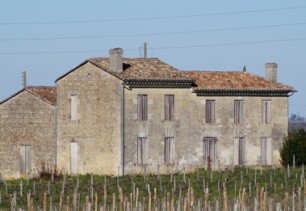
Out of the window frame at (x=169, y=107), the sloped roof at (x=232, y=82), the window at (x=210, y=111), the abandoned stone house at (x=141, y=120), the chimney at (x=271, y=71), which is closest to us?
the abandoned stone house at (x=141, y=120)

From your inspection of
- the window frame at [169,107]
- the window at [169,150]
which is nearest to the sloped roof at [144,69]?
the window frame at [169,107]

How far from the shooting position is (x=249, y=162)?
52625mm

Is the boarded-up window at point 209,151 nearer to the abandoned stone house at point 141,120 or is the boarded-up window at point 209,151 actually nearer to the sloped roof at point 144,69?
the abandoned stone house at point 141,120

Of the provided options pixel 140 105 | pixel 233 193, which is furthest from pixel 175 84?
pixel 233 193

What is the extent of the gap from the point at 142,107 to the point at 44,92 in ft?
17.2

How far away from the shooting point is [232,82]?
53125 mm

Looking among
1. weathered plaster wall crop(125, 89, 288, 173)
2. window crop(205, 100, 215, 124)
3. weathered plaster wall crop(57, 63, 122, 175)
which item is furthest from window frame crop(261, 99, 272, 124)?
weathered plaster wall crop(57, 63, 122, 175)

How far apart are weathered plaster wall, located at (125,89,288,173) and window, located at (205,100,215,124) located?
16cm

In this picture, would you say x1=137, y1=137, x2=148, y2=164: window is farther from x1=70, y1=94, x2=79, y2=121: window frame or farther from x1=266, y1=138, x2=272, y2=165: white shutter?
x1=266, y1=138, x2=272, y2=165: white shutter

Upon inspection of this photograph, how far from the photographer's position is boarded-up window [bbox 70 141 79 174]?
5034 centimetres

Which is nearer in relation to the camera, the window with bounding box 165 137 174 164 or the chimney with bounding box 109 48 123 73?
the chimney with bounding box 109 48 123 73

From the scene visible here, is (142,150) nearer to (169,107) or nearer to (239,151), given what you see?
(169,107)

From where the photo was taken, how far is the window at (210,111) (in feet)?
170

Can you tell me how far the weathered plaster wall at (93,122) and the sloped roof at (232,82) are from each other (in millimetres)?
3921
